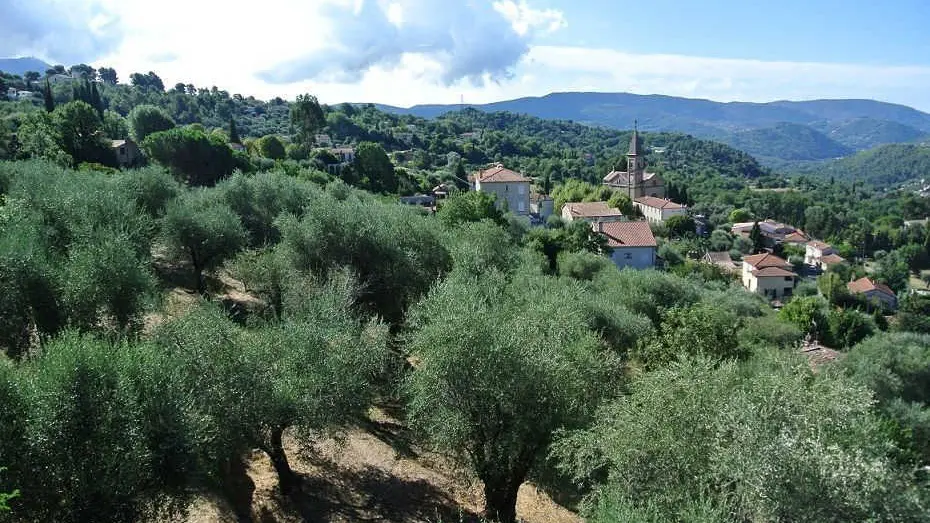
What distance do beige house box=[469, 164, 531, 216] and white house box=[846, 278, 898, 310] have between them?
41579 mm

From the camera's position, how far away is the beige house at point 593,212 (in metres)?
69.7

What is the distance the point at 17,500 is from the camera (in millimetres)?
9375

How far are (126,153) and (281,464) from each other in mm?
53850

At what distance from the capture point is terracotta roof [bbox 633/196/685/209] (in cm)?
9388

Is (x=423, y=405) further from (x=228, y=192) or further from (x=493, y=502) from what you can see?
(x=228, y=192)

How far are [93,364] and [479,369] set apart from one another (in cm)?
796

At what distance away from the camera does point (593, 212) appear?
7119cm

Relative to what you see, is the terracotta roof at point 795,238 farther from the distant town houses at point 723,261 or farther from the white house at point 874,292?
the white house at point 874,292

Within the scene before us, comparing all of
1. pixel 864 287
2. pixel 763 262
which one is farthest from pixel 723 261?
pixel 864 287

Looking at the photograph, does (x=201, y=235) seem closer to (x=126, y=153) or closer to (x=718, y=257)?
(x=126, y=153)

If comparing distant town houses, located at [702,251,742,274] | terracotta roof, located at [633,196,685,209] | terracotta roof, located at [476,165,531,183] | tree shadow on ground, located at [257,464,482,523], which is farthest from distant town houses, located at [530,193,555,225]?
tree shadow on ground, located at [257,464,482,523]

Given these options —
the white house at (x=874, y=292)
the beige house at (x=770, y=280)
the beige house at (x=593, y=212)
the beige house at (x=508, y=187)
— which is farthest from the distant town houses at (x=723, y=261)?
the beige house at (x=508, y=187)

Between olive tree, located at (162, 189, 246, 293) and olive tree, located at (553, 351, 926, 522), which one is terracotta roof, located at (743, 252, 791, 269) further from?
olive tree, located at (162, 189, 246, 293)

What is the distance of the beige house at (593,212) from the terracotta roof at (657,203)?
24.0 m
